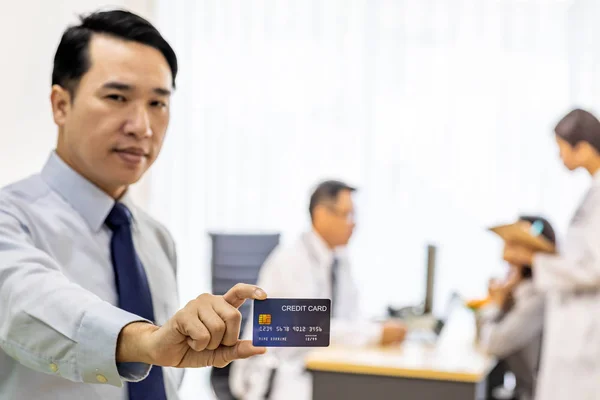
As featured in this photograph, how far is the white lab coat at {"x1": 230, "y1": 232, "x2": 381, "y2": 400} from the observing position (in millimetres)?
2523

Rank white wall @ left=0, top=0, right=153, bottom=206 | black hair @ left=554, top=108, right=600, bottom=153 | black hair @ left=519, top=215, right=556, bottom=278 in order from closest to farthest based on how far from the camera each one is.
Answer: white wall @ left=0, top=0, right=153, bottom=206 → black hair @ left=554, top=108, right=600, bottom=153 → black hair @ left=519, top=215, right=556, bottom=278

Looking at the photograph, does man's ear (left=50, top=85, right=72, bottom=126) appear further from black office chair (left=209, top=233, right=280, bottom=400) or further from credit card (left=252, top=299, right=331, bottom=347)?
black office chair (left=209, top=233, right=280, bottom=400)

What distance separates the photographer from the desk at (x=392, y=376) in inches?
89.4

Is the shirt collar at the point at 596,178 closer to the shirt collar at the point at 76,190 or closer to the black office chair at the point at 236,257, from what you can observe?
the black office chair at the point at 236,257

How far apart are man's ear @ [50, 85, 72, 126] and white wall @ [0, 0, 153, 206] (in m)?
0.50

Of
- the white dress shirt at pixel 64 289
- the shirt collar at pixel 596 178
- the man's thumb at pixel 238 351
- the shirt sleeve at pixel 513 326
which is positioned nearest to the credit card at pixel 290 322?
A: the man's thumb at pixel 238 351

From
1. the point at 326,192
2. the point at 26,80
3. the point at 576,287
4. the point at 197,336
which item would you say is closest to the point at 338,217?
the point at 326,192

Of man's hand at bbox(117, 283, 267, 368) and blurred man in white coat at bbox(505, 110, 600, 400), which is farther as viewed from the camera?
blurred man in white coat at bbox(505, 110, 600, 400)

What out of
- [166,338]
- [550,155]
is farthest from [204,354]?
[550,155]

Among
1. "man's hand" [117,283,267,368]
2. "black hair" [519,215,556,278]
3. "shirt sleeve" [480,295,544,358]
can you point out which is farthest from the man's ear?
"black hair" [519,215,556,278]

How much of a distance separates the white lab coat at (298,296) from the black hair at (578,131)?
3.51 ft

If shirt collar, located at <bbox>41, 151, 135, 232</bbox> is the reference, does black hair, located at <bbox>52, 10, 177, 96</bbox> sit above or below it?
above

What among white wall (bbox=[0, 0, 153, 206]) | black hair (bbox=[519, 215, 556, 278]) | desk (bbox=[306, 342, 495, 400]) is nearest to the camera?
white wall (bbox=[0, 0, 153, 206])

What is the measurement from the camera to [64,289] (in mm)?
771
